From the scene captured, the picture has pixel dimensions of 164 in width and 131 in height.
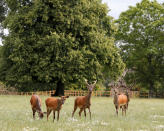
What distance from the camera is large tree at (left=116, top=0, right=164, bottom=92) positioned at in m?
54.9

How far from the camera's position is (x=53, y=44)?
115ft

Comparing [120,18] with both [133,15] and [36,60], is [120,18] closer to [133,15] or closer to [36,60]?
[133,15]

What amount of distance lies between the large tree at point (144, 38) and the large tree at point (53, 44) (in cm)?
1703

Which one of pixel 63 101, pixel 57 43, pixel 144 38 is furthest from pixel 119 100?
pixel 144 38

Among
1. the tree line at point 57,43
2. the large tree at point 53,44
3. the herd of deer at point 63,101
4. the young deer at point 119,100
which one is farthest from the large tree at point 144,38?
the herd of deer at point 63,101

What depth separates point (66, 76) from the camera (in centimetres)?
3612

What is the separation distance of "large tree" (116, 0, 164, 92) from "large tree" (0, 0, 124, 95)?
1703 centimetres

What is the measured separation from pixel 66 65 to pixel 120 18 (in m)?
25.9

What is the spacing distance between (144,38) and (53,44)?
1027 inches

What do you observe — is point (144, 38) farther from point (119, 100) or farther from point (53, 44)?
point (119, 100)

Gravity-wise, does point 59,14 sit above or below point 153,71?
above

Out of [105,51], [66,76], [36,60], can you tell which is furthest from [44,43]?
[105,51]

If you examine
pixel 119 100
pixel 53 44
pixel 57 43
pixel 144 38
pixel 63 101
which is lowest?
pixel 119 100

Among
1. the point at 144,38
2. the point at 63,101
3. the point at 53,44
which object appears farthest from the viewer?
the point at 144,38
